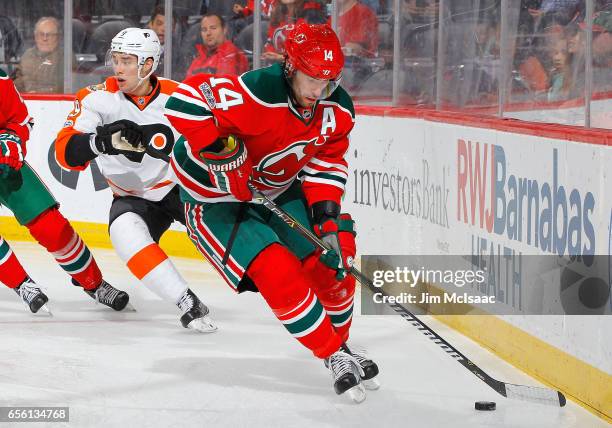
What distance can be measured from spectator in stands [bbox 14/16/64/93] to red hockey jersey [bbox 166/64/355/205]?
3.74m

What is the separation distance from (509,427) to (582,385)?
30 centimetres

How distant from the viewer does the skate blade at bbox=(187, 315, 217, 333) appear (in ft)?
14.6

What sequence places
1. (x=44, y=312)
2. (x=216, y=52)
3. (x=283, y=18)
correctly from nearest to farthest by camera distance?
(x=44, y=312), (x=283, y=18), (x=216, y=52)

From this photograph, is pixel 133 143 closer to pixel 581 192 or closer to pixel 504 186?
pixel 504 186

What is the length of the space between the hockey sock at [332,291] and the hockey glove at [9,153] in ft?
4.88

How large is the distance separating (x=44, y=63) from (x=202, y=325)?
3.20 meters

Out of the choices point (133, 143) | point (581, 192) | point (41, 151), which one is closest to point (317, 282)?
point (581, 192)

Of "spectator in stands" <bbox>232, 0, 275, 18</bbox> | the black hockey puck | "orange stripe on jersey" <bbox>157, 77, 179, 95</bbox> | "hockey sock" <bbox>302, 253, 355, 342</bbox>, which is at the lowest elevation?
the black hockey puck

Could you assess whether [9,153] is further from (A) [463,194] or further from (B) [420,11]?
(B) [420,11]

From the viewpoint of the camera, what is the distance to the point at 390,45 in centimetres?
559

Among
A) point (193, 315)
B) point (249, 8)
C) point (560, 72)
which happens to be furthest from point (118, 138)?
point (249, 8)

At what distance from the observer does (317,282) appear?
3.53 metres

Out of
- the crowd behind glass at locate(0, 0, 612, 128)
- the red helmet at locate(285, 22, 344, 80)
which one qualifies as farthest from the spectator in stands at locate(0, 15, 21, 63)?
the red helmet at locate(285, 22, 344, 80)

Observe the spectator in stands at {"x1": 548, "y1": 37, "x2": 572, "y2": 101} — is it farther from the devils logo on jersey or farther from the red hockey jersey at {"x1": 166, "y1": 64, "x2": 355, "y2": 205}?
the devils logo on jersey
